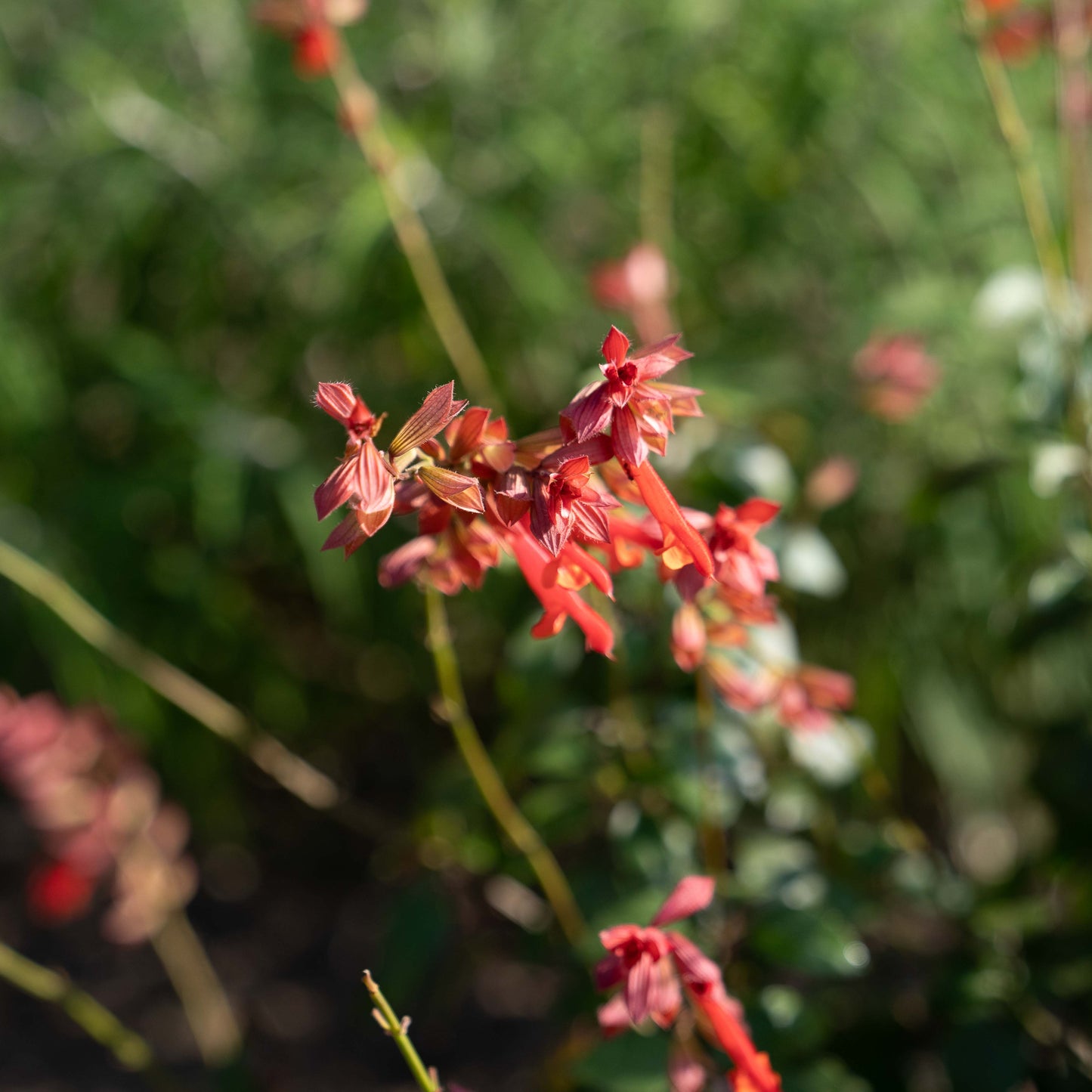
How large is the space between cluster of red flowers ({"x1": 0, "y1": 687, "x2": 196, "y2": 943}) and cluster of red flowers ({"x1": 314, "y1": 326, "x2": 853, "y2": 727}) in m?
0.65

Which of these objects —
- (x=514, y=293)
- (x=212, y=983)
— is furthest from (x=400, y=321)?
(x=212, y=983)

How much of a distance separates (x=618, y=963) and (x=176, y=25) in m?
1.47

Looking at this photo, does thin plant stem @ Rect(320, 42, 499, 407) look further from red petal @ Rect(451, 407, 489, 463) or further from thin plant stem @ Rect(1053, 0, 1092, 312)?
thin plant stem @ Rect(1053, 0, 1092, 312)

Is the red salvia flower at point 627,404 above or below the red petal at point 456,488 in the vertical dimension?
above

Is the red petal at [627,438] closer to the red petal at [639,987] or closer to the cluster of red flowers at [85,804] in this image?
the red petal at [639,987]

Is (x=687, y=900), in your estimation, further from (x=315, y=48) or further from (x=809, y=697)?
(x=315, y=48)

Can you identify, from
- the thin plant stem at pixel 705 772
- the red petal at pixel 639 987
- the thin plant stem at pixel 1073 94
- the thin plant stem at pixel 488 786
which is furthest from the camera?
the thin plant stem at pixel 1073 94

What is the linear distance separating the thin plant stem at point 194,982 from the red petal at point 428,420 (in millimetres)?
1115

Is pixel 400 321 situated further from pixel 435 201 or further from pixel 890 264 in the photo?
pixel 890 264

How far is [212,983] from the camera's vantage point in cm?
147

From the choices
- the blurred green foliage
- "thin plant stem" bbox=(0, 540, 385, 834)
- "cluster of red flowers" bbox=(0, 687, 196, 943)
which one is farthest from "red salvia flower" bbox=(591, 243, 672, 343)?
"cluster of red flowers" bbox=(0, 687, 196, 943)

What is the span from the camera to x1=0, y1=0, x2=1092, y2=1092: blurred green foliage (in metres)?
1.29

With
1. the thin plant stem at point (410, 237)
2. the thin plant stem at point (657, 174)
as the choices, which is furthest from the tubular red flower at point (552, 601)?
the thin plant stem at point (657, 174)

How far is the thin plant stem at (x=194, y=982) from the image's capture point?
1.36m
